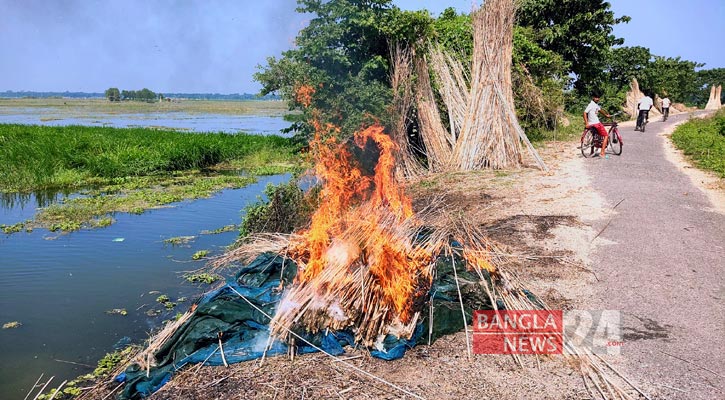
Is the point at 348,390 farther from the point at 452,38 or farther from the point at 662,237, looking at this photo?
the point at 452,38

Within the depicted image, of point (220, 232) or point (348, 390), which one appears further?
point (220, 232)

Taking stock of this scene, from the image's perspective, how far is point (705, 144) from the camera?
12.7m

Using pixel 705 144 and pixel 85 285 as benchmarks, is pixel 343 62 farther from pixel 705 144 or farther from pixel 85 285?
pixel 705 144

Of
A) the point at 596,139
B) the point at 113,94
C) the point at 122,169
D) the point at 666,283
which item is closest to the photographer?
the point at 666,283

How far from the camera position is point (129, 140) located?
678 inches

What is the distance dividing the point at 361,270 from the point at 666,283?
2956 mm

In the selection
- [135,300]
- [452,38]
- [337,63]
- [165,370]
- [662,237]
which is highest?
[452,38]

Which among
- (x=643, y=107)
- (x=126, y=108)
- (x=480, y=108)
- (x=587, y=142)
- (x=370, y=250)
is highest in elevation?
(x=643, y=107)

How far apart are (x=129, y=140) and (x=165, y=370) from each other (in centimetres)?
1564

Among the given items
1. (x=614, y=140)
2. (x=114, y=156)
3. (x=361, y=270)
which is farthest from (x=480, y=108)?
(x=114, y=156)

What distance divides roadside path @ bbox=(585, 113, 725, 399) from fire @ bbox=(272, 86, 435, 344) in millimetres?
1545

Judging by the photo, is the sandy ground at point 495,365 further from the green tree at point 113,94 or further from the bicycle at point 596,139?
the green tree at point 113,94

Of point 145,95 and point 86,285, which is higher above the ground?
point 145,95

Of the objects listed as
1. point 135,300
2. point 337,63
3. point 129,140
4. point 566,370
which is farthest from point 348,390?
point 129,140
